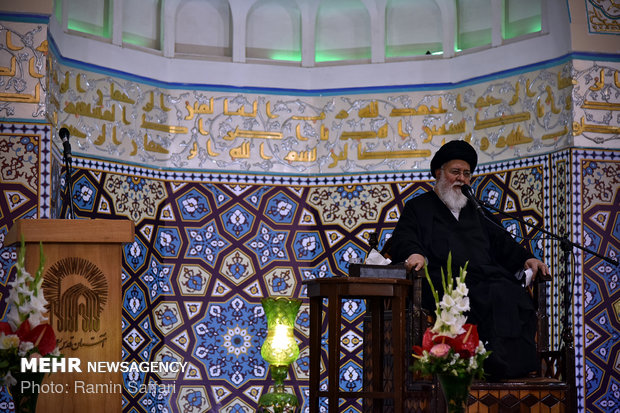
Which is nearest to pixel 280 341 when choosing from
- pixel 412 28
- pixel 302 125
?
pixel 302 125

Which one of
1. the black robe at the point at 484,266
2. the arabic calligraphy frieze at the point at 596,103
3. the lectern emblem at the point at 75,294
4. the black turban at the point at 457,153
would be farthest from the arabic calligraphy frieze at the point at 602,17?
the lectern emblem at the point at 75,294

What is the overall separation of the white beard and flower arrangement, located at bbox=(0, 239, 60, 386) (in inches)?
119

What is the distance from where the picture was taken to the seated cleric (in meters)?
5.19

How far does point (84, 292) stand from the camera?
4258 millimetres

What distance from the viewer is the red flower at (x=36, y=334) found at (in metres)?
3.47

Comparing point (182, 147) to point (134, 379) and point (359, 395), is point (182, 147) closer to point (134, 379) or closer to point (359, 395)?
point (134, 379)

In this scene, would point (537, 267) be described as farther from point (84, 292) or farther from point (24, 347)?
point (24, 347)

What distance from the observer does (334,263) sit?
7.32 m

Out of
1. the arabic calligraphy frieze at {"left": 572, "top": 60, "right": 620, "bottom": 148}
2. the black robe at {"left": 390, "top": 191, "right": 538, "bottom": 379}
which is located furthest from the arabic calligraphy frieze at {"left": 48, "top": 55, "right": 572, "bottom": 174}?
the black robe at {"left": 390, "top": 191, "right": 538, "bottom": 379}

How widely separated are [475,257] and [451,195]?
1.46 ft

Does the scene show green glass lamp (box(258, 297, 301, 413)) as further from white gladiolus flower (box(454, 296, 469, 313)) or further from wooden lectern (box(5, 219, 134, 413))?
white gladiolus flower (box(454, 296, 469, 313))

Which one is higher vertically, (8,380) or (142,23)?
(142,23)

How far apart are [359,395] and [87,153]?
2.95 meters

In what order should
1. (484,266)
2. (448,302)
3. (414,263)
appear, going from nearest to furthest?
(448,302), (414,263), (484,266)
